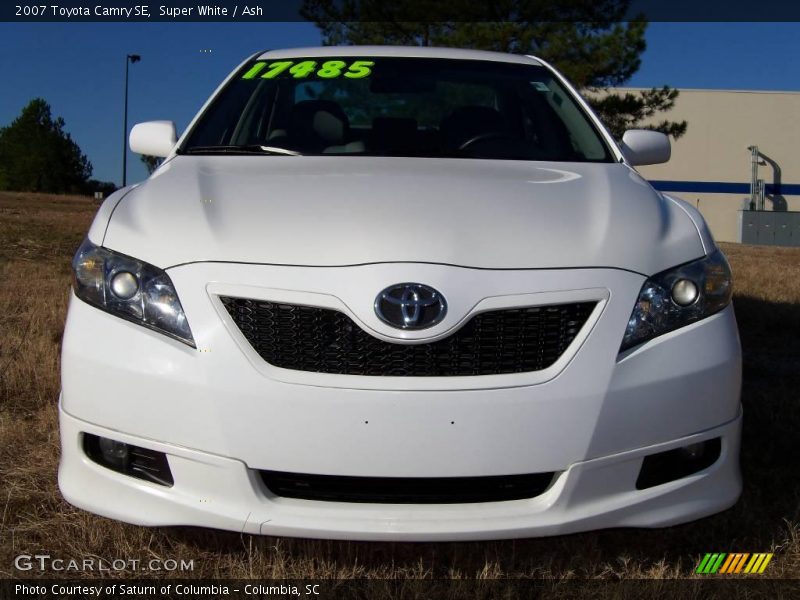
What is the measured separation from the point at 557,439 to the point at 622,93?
65.1 feet

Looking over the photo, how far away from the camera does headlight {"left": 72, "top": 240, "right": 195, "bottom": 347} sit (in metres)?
1.98

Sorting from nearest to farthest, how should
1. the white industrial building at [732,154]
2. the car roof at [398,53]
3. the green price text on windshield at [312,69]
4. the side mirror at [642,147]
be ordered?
the side mirror at [642,147]
the green price text on windshield at [312,69]
the car roof at [398,53]
the white industrial building at [732,154]

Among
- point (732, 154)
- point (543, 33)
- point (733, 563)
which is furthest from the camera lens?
point (732, 154)

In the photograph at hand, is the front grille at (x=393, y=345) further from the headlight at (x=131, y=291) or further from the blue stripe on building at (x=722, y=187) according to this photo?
the blue stripe on building at (x=722, y=187)

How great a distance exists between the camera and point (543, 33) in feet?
60.2

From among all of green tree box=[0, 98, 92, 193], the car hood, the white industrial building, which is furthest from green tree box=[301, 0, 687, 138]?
green tree box=[0, 98, 92, 193]

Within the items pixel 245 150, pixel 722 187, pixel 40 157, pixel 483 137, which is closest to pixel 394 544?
pixel 245 150

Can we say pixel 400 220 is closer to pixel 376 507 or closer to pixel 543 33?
pixel 376 507

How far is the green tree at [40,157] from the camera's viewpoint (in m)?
71.1

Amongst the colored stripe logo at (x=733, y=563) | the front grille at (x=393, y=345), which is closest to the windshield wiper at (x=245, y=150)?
the front grille at (x=393, y=345)

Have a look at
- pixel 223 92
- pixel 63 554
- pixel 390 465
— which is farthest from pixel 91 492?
pixel 223 92

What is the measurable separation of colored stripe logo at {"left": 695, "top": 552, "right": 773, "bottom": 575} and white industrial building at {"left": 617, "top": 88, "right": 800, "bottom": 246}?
3181 cm

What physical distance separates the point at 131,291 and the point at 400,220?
0.66 meters

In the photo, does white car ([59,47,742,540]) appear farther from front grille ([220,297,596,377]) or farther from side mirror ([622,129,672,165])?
side mirror ([622,129,672,165])
